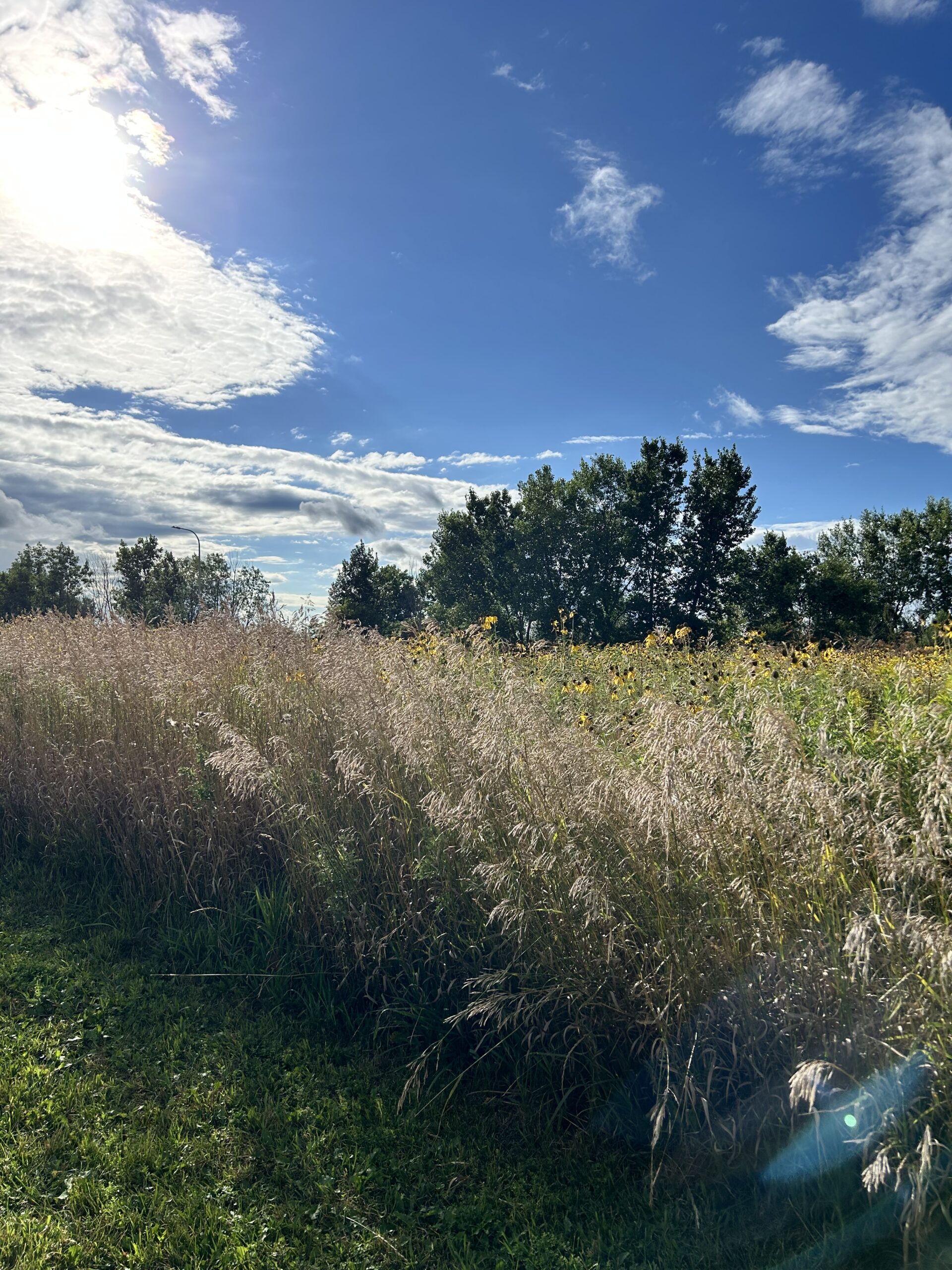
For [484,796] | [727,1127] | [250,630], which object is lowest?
[727,1127]

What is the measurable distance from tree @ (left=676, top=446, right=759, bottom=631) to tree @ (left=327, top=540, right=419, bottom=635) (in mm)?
12608

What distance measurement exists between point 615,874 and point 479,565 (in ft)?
111

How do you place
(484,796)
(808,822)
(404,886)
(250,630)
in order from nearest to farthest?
1. (808,822)
2. (484,796)
3. (404,886)
4. (250,630)

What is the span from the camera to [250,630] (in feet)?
20.7

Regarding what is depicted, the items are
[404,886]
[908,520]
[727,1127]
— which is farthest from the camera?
[908,520]

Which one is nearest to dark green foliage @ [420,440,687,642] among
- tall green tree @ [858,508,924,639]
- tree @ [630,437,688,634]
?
tree @ [630,437,688,634]

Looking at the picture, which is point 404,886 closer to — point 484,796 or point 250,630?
point 484,796

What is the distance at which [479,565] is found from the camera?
36.3 metres

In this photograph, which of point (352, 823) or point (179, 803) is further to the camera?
point (179, 803)

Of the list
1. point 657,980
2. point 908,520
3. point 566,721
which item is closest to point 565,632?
point 566,721

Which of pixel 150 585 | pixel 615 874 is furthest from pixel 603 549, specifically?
pixel 615 874

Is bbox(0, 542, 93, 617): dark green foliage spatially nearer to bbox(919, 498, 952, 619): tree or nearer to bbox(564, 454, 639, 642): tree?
bbox(564, 454, 639, 642): tree

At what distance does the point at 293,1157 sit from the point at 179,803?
2570 millimetres

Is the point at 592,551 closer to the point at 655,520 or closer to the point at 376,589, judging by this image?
the point at 655,520
